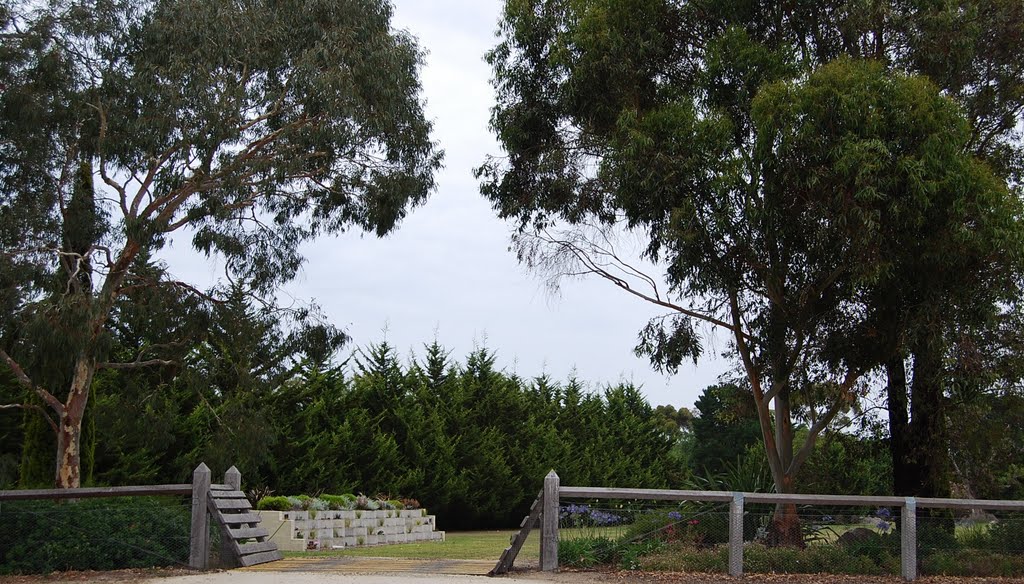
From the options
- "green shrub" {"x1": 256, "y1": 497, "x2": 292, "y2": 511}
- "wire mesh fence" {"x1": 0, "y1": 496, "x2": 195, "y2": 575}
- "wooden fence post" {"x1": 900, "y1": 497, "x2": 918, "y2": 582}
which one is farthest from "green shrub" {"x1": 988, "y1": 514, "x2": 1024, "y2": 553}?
"green shrub" {"x1": 256, "y1": 497, "x2": 292, "y2": 511}

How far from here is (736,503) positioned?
11.1m

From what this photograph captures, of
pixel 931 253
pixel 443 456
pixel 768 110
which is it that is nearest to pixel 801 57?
pixel 768 110

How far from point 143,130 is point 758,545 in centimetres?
997

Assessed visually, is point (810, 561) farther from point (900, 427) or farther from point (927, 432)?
point (900, 427)

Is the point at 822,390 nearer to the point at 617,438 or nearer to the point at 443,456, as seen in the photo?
the point at 443,456

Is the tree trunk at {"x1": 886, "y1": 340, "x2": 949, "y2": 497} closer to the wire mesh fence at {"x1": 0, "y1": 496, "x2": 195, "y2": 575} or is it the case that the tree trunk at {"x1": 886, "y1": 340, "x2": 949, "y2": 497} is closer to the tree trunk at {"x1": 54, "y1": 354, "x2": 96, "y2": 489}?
the wire mesh fence at {"x1": 0, "y1": 496, "x2": 195, "y2": 575}

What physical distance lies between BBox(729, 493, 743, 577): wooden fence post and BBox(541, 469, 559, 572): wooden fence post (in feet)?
6.44

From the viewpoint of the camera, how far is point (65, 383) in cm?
1460

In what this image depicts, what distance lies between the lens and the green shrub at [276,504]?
16.1 meters

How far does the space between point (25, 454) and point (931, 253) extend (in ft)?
42.5

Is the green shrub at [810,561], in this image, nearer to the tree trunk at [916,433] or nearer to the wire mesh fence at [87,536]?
the tree trunk at [916,433]

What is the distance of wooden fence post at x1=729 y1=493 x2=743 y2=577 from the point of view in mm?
11086

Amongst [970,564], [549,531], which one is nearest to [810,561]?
[970,564]

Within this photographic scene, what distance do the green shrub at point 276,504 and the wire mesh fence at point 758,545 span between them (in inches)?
241
